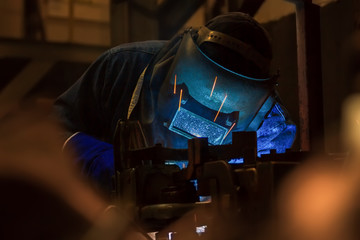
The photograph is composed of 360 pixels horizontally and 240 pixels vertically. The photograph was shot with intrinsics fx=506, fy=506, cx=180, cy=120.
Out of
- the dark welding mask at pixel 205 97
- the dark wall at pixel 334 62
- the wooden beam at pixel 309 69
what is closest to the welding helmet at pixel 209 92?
the dark welding mask at pixel 205 97

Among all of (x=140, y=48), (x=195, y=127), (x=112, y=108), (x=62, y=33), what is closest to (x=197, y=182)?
(x=195, y=127)

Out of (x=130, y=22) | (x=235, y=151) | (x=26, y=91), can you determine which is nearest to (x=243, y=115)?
(x=235, y=151)

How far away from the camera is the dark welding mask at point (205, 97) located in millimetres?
1994

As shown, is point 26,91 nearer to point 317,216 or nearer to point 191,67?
point 191,67

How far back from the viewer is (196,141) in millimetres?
1408

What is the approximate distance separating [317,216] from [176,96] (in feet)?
3.31

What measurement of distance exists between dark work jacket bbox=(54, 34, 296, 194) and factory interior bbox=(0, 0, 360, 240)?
0.09 meters

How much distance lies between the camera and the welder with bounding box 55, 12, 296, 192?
1.99 metres

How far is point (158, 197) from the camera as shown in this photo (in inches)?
61.4

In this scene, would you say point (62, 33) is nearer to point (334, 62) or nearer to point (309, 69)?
point (334, 62)

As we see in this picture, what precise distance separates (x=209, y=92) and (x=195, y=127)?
0.50 feet

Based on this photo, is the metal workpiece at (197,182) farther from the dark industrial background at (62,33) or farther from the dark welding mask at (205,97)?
the dark industrial background at (62,33)

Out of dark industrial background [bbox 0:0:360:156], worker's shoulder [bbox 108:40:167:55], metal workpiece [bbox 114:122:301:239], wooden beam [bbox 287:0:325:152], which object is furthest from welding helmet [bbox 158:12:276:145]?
dark industrial background [bbox 0:0:360:156]

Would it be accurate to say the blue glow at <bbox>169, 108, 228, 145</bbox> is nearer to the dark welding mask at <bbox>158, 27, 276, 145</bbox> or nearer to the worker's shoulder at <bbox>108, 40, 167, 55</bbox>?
the dark welding mask at <bbox>158, 27, 276, 145</bbox>
